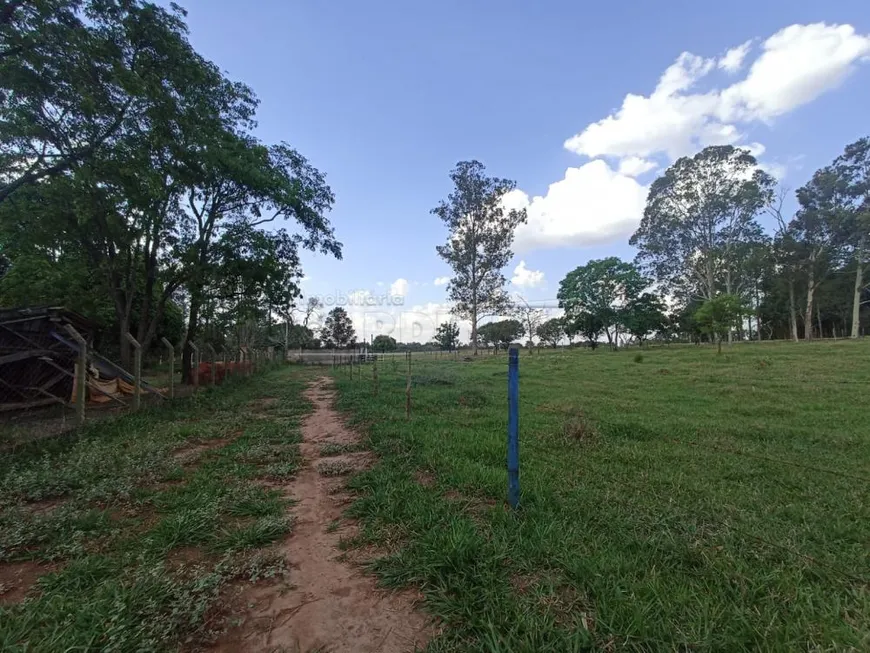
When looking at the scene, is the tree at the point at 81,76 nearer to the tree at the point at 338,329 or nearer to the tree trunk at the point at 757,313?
the tree trunk at the point at 757,313

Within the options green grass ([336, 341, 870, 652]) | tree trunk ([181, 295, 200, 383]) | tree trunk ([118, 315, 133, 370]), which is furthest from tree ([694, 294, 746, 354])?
tree trunk ([118, 315, 133, 370])

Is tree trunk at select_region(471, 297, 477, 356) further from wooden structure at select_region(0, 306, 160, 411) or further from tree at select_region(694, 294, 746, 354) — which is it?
wooden structure at select_region(0, 306, 160, 411)

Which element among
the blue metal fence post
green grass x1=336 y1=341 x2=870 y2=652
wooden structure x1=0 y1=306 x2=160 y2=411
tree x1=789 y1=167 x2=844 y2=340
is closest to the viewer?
green grass x1=336 y1=341 x2=870 y2=652

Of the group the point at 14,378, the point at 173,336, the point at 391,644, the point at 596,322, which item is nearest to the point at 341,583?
the point at 391,644

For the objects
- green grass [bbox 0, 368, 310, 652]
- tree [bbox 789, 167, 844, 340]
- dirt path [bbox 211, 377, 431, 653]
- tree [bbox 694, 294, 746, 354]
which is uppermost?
tree [bbox 789, 167, 844, 340]

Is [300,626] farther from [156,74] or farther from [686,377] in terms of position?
[686,377]

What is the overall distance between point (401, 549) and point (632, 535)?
1578 mm

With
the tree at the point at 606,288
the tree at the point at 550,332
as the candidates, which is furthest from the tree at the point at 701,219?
the tree at the point at 550,332

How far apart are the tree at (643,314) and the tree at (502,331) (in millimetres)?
25115

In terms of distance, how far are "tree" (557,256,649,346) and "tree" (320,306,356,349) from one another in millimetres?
40314

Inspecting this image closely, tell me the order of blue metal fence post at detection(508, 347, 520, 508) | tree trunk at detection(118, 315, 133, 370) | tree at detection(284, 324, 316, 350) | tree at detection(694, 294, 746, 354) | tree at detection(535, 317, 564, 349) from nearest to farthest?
1. blue metal fence post at detection(508, 347, 520, 508)
2. tree trunk at detection(118, 315, 133, 370)
3. tree at detection(694, 294, 746, 354)
4. tree at detection(284, 324, 316, 350)
5. tree at detection(535, 317, 564, 349)

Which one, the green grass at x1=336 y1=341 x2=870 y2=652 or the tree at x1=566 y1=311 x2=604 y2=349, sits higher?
the tree at x1=566 y1=311 x2=604 y2=349

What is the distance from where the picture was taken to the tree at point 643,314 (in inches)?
1539

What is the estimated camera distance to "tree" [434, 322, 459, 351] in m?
63.5
